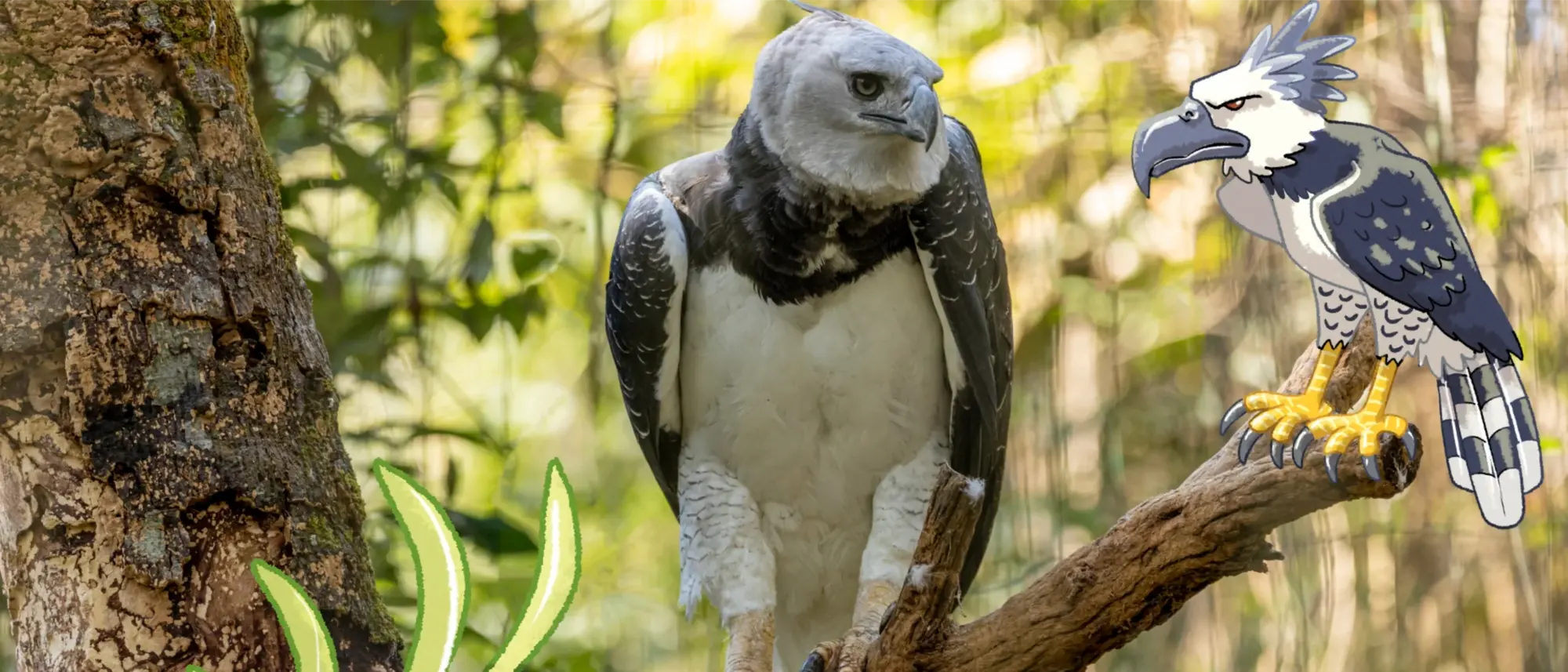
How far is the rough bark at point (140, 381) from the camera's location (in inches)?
49.6

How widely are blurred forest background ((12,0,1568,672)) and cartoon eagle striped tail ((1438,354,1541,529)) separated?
5.69 ft

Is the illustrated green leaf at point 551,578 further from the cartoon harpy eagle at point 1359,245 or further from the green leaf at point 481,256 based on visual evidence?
the green leaf at point 481,256

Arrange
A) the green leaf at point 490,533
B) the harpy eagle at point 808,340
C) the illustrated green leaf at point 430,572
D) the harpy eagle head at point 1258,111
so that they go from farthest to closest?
the green leaf at point 490,533 → the harpy eagle at point 808,340 → the harpy eagle head at point 1258,111 → the illustrated green leaf at point 430,572

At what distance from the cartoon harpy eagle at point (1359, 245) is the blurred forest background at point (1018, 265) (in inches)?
67.3

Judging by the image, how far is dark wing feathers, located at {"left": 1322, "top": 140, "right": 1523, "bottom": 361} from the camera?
39.1 inches

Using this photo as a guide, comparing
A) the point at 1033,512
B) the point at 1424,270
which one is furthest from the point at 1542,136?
the point at 1424,270

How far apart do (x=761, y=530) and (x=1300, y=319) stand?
1599 mm

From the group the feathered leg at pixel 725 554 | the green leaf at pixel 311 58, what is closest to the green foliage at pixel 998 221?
the green leaf at pixel 311 58

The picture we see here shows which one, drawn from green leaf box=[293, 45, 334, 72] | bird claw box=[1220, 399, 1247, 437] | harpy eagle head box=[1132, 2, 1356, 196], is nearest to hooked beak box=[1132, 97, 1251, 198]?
harpy eagle head box=[1132, 2, 1356, 196]

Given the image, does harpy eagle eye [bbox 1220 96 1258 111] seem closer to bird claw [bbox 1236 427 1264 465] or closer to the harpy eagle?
bird claw [bbox 1236 427 1264 465]

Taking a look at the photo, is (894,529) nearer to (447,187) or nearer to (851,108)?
(851,108)

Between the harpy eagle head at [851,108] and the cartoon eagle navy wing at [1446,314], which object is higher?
the harpy eagle head at [851,108]

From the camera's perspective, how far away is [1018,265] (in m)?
3.49

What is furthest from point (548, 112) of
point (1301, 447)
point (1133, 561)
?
point (1301, 447)
